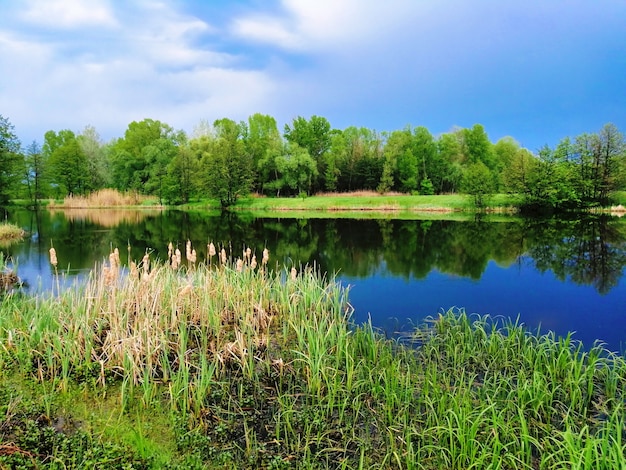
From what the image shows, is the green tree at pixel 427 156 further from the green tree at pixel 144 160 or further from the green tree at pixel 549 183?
the green tree at pixel 144 160

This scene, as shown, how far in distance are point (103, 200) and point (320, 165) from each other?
111 ft

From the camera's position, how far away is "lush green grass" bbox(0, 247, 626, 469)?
3.92m

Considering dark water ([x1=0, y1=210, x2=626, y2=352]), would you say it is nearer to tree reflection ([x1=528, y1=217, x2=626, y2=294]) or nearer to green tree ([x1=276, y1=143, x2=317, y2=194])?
tree reflection ([x1=528, y1=217, x2=626, y2=294])

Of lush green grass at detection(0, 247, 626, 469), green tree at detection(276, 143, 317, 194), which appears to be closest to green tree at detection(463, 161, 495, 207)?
green tree at detection(276, 143, 317, 194)

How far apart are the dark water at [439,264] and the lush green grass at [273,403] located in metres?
2.17

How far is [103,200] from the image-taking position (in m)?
58.7

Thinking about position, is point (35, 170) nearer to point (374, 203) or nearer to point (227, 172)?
point (227, 172)

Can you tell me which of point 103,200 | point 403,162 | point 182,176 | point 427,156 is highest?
point 427,156

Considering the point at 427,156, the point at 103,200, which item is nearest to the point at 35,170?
the point at 103,200

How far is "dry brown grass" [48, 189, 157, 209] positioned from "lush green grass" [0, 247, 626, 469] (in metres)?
58.6

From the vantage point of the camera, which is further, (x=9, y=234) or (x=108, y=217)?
(x=108, y=217)

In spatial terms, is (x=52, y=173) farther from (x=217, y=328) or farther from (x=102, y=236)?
(x=217, y=328)

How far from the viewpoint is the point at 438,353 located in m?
6.98

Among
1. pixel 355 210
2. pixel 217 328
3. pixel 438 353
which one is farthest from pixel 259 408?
pixel 355 210
